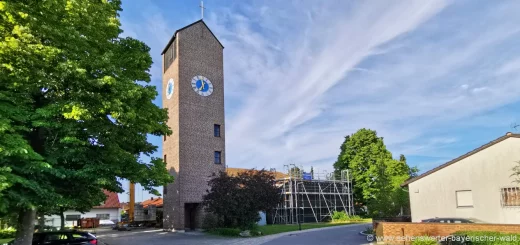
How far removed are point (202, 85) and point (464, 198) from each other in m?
24.4

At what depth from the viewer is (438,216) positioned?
21.1m

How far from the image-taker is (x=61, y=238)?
16.7 metres

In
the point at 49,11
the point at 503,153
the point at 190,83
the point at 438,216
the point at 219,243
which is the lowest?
the point at 219,243

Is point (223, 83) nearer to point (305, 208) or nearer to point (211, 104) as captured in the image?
point (211, 104)

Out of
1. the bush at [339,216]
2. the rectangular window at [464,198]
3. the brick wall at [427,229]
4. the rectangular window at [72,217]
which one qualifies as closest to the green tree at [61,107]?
the brick wall at [427,229]

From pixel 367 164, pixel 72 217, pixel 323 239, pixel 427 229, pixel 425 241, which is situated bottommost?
pixel 72 217

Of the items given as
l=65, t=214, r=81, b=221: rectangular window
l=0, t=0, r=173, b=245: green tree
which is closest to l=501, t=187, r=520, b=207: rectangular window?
l=0, t=0, r=173, b=245: green tree

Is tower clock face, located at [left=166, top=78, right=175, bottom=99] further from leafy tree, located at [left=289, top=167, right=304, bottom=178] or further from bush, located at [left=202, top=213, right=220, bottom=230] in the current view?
leafy tree, located at [left=289, top=167, right=304, bottom=178]

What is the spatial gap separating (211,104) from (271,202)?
1227cm

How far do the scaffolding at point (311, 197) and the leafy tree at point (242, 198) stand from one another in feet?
36.1

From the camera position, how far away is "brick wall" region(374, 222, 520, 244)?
14.6 m

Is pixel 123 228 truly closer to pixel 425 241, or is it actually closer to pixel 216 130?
pixel 216 130

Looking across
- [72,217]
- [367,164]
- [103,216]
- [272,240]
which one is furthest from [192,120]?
[367,164]

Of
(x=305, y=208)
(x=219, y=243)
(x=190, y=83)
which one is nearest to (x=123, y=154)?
(x=219, y=243)
